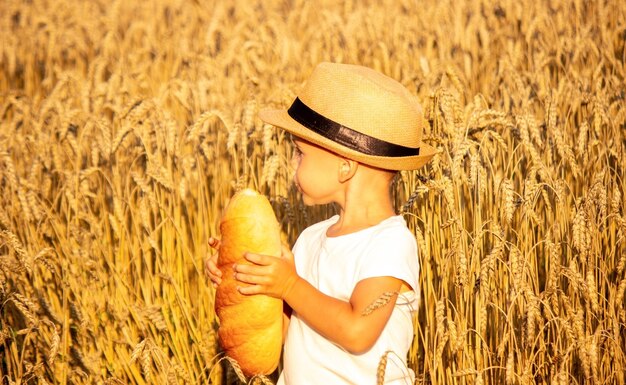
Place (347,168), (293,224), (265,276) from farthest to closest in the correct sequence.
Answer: (293,224)
(347,168)
(265,276)

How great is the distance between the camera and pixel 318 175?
2.20 meters

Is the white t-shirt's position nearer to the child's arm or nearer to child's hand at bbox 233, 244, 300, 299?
the child's arm

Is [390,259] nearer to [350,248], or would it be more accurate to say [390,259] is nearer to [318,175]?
[350,248]

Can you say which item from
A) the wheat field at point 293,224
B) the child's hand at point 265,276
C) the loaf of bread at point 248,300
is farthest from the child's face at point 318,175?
the wheat field at point 293,224

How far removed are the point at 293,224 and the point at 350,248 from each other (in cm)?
108

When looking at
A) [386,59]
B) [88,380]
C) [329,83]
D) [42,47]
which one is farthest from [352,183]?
[42,47]

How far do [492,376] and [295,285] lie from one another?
0.78 m

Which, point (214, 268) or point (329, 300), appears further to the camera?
point (214, 268)

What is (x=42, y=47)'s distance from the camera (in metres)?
7.53

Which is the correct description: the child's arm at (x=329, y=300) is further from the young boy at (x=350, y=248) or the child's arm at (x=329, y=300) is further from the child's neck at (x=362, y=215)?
the child's neck at (x=362, y=215)

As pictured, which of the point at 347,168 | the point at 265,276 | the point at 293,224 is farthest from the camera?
the point at 293,224

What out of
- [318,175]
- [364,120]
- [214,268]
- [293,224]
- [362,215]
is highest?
[364,120]

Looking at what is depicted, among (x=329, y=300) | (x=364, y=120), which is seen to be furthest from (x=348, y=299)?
(x=364, y=120)

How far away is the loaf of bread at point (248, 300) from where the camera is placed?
2.12 metres
